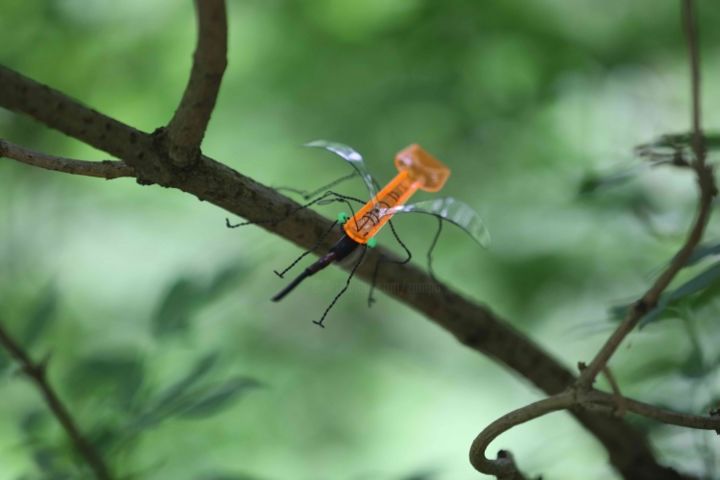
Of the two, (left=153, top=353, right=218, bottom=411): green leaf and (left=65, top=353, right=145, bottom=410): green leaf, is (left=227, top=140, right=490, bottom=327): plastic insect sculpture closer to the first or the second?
(left=153, top=353, right=218, bottom=411): green leaf

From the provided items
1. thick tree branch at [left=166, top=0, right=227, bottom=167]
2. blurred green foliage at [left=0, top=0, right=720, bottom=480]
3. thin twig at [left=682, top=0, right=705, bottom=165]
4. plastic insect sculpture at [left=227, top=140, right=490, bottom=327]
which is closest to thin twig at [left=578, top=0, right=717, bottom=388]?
thin twig at [left=682, top=0, right=705, bottom=165]

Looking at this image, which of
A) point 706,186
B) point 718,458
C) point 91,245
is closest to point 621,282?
point 718,458

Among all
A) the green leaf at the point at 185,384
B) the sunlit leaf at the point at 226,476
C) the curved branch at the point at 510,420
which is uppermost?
the green leaf at the point at 185,384

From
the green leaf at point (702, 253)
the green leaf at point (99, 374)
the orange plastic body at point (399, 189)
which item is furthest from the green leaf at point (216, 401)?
the green leaf at point (702, 253)

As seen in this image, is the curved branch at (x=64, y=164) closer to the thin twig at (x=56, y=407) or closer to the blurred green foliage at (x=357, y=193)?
the thin twig at (x=56, y=407)

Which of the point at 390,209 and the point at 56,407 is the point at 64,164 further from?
the point at 56,407

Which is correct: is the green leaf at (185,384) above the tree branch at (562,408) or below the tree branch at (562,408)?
above

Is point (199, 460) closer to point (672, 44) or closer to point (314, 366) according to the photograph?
point (314, 366)
